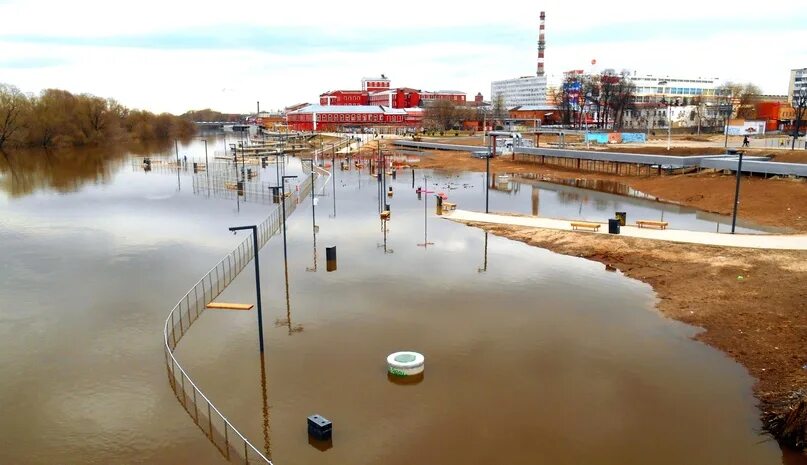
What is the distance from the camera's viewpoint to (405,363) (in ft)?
57.5

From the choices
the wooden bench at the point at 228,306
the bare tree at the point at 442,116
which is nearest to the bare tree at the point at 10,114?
the bare tree at the point at 442,116

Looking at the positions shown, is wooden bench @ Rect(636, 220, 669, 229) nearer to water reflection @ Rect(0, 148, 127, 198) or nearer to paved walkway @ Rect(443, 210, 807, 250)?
paved walkway @ Rect(443, 210, 807, 250)

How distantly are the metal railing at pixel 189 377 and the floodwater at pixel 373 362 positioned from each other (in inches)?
13.1

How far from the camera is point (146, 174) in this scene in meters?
75.4

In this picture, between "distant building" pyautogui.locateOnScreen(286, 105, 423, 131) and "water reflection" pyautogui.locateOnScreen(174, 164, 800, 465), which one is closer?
"water reflection" pyautogui.locateOnScreen(174, 164, 800, 465)

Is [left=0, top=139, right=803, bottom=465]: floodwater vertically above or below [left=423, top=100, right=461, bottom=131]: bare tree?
below

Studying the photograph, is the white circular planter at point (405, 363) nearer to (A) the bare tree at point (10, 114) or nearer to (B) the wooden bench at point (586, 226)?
(B) the wooden bench at point (586, 226)

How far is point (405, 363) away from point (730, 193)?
41564 mm

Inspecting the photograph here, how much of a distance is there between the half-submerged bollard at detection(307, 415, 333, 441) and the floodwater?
0.25m

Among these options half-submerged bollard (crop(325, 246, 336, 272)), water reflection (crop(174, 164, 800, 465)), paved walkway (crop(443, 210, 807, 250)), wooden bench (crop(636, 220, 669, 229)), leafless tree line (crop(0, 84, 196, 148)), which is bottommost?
water reflection (crop(174, 164, 800, 465))

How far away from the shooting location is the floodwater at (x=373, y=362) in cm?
1429

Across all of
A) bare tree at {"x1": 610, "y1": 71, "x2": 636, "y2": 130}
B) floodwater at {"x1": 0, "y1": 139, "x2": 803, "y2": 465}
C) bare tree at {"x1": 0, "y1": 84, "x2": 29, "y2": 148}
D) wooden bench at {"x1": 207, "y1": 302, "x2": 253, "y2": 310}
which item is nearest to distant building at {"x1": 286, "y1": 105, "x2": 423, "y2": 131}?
bare tree at {"x1": 610, "y1": 71, "x2": 636, "y2": 130}

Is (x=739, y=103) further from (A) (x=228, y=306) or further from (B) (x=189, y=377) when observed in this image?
(B) (x=189, y=377)

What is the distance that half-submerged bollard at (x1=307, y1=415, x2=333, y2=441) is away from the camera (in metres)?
14.2
